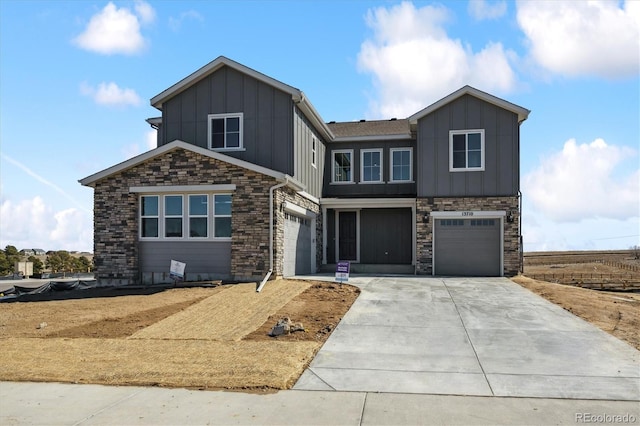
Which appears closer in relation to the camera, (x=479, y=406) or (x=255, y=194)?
(x=479, y=406)

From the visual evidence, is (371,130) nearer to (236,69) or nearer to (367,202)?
(367,202)

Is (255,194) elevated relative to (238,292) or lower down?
elevated

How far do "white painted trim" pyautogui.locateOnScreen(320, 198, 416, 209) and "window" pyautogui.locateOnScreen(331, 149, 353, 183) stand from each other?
196 centimetres

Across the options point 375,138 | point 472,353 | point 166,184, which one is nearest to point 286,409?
point 472,353

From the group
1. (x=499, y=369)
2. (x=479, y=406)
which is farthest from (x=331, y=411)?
(x=499, y=369)

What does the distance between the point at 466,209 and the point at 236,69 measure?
965 cm

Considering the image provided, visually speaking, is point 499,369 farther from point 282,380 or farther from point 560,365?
point 282,380

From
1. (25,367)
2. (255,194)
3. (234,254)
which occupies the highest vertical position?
(255,194)

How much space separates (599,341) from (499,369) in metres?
2.80

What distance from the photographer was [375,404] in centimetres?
628

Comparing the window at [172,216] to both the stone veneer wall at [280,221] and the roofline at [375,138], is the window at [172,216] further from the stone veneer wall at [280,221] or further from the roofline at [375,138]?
the roofline at [375,138]

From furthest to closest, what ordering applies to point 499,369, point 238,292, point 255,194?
point 255,194
point 238,292
point 499,369

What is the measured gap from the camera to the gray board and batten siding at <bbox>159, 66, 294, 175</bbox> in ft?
60.5

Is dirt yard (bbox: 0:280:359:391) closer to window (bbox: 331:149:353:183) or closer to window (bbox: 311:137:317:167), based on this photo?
window (bbox: 311:137:317:167)
